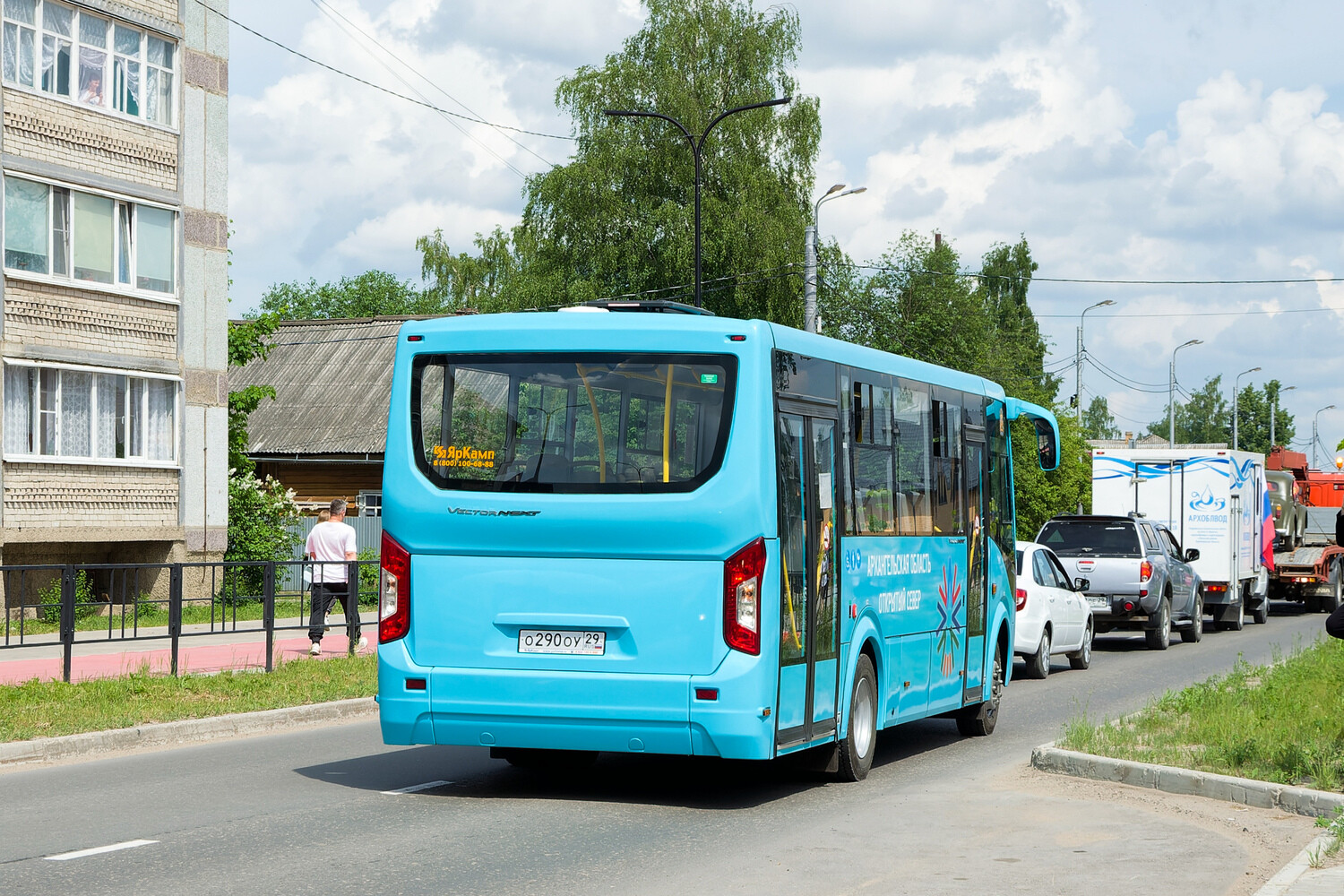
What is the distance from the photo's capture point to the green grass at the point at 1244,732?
10.1 metres

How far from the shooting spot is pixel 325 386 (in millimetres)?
47062

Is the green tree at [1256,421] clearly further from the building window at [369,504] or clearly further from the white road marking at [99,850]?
the white road marking at [99,850]

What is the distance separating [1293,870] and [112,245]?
84.6 feet

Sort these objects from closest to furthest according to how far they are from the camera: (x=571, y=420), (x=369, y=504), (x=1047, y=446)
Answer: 1. (x=571, y=420)
2. (x=1047, y=446)
3. (x=369, y=504)

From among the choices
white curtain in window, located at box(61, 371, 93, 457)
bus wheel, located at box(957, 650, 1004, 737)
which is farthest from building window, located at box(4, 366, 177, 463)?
bus wheel, located at box(957, 650, 1004, 737)

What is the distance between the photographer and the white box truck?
27953mm

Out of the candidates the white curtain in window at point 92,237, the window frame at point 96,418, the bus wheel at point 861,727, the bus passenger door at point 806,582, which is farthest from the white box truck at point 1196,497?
the bus passenger door at point 806,582

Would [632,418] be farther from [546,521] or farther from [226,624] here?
[226,624]

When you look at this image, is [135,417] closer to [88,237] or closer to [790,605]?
[88,237]

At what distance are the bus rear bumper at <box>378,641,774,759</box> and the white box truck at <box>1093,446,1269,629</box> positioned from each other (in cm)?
1978

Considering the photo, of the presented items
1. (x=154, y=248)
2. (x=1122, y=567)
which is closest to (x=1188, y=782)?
(x=1122, y=567)

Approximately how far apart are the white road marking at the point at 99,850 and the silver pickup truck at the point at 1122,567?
17648 millimetres

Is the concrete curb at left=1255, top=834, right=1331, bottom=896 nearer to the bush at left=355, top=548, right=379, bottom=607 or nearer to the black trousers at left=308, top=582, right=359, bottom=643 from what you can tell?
the black trousers at left=308, top=582, right=359, bottom=643

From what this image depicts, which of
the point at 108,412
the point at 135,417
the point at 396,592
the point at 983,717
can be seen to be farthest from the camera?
the point at 135,417
